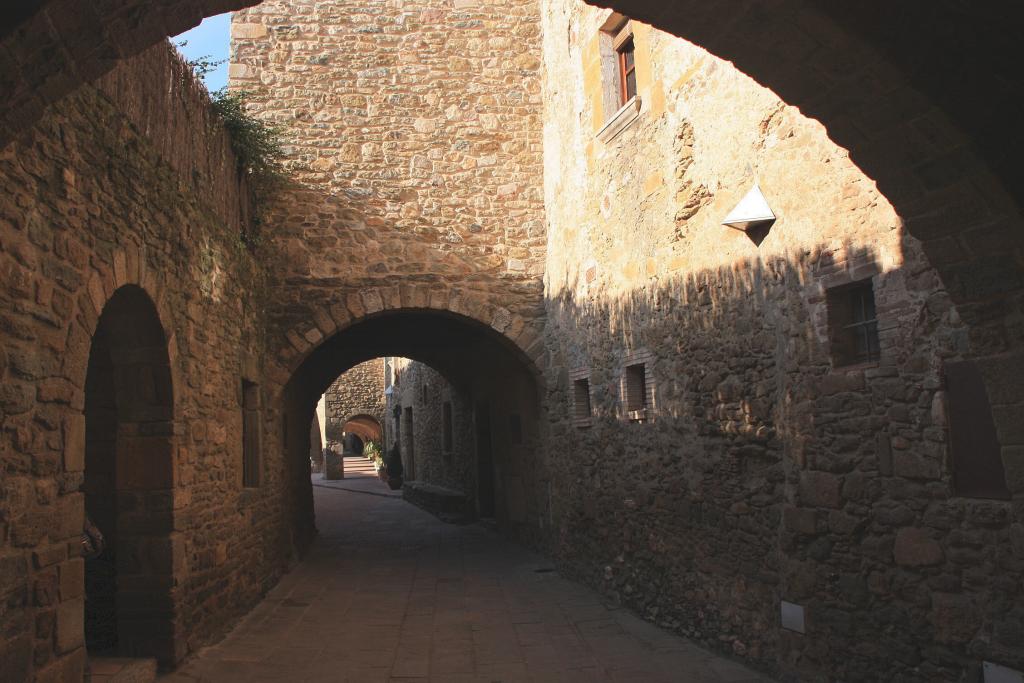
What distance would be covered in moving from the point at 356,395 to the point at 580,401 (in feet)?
67.3

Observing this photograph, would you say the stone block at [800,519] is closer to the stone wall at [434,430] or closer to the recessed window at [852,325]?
the recessed window at [852,325]

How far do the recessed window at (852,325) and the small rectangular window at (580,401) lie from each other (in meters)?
3.86

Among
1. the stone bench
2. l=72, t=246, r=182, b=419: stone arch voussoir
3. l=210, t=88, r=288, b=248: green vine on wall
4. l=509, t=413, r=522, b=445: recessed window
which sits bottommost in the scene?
the stone bench

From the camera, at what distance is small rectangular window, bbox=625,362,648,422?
23.1 feet

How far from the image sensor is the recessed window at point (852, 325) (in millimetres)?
4355

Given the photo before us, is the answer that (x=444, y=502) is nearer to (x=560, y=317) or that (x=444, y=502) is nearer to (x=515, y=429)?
(x=515, y=429)

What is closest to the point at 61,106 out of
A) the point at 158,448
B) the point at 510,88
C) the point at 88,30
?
the point at 88,30

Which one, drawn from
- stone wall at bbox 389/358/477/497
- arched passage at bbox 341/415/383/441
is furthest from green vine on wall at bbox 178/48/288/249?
arched passage at bbox 341/415/383/441

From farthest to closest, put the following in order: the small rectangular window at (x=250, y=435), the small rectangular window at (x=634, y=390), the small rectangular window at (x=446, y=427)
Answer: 1. the small rectangular window at (x=446, y=427)
2. the small rectangular window at (x=250, y=435)
3. the small rectangular window at (x=634, y=390)

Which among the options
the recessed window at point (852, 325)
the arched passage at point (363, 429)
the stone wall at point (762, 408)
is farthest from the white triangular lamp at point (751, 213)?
the arched passage at point (363, 429)

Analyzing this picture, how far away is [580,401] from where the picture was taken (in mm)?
8414

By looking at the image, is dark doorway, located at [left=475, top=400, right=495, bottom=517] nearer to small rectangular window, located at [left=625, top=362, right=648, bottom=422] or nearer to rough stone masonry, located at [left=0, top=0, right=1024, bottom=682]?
rough stone masonry, located at [left=0, top=0, right=1024, bottom=682]

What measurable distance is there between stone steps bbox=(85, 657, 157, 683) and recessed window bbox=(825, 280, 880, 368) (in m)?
4.16

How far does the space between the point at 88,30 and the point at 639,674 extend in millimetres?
4603
